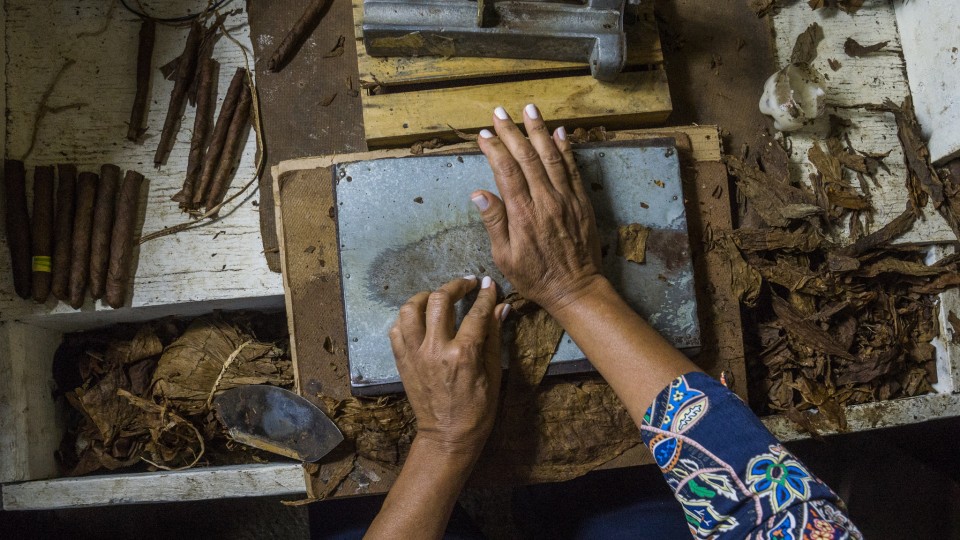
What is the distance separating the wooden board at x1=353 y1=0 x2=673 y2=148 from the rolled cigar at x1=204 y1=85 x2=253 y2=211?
1.30ft

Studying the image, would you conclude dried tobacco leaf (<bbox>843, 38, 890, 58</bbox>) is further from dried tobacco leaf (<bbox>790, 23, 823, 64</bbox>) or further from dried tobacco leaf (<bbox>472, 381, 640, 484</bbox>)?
dried tobacco leaf (<bbox>472, 381, 640, 484</bbox>)

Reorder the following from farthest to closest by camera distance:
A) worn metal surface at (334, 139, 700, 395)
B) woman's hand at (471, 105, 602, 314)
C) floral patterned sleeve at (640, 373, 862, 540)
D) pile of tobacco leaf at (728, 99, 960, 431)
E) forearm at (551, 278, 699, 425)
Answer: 1. pile of tobacco leaf at (728, 99, 960, 431)
2. worn metal surface at (334, 139, 700, 395)
3. woman's hand at (471, 105, 602, 314)
4. forearm at (551, 278, 699, 425)
5. floral patterned sleeve at (640, 373, 862, 540)

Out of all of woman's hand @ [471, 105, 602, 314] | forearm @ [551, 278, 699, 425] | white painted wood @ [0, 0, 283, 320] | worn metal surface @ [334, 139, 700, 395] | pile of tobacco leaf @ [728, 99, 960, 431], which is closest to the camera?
forearm @ [551, 278, 699, 425]

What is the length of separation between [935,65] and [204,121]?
2.02 metres

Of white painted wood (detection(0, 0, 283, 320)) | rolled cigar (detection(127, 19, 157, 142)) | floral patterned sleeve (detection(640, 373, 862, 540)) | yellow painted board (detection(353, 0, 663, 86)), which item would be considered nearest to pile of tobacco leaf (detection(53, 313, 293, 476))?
white painted wood (detection(0, 0, 283, 320))

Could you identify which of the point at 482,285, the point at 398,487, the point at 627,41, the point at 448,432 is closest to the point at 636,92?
the point at 627,41

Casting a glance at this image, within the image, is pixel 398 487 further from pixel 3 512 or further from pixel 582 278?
pixel 3 512

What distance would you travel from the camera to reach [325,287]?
1.48 metres

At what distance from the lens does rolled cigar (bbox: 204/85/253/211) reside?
1.67 meters

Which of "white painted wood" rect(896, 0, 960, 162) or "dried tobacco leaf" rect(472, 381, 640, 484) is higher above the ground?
"white painted wood" rect(896, 0, 960, 162)

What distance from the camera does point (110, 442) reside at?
175 centimetres

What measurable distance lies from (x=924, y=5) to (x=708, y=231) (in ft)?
2.91

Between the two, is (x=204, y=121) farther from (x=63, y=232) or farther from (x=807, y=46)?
(x=807, y=46)

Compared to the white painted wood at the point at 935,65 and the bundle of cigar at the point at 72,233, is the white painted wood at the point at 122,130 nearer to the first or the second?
the bundle of cigar at the point at 72,233
